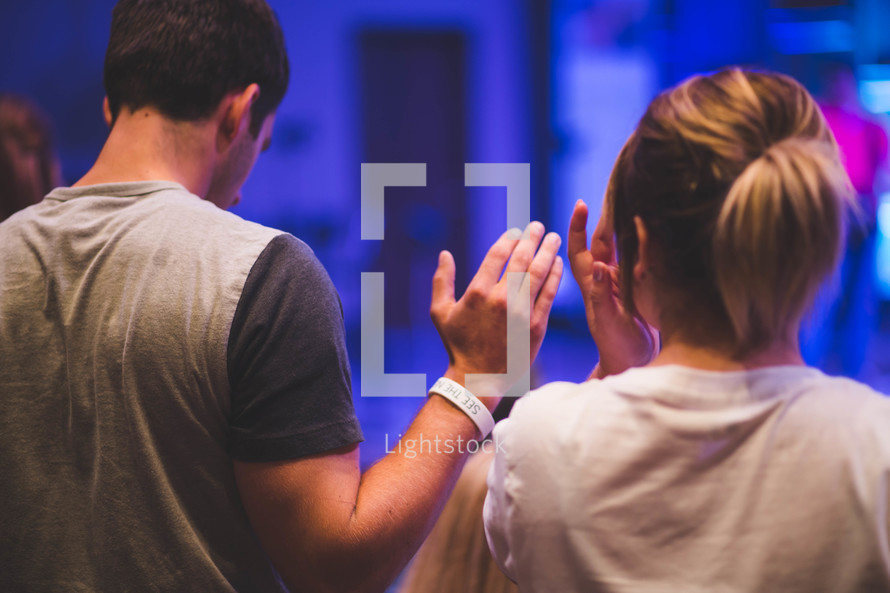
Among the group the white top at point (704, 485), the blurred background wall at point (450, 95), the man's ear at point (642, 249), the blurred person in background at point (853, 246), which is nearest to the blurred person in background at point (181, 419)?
the white top at point (704, 485)

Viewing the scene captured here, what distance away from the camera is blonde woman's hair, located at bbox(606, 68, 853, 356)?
662 millimetres

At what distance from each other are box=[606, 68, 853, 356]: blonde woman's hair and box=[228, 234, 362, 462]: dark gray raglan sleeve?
0.40m

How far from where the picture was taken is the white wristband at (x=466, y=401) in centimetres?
97

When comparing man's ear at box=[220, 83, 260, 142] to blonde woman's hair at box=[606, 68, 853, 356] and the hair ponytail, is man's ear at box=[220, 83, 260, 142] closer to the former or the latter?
blonde woman's hair at box=[606, 68, 853, 356]

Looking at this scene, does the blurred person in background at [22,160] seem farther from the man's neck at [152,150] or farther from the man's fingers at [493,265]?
the man's fingers at [493,265]

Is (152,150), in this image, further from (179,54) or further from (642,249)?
(642,249)

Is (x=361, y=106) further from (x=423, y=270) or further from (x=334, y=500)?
(x=334, y=500)

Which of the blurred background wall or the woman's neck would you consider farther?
the blurred background wall

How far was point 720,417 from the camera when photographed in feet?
2.25

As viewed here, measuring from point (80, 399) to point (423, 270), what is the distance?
13.9ft

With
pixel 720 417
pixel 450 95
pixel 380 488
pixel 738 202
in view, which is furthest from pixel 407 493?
pixel 450 95

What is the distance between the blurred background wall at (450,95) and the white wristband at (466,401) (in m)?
3.64

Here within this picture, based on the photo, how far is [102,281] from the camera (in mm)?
875

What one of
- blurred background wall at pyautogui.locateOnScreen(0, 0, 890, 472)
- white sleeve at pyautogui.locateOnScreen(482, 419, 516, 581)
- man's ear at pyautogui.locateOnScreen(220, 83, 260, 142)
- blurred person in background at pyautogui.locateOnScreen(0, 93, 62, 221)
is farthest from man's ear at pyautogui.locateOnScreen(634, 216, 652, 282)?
blurred background wall at pyautogui.locateOnScreen(0, 0, 890, 472)
